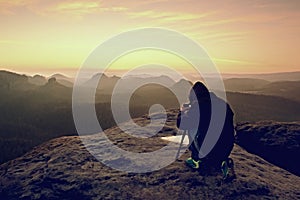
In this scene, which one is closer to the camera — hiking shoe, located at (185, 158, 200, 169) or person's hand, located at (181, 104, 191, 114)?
person's hand, located at (181, 104, 191, 114)

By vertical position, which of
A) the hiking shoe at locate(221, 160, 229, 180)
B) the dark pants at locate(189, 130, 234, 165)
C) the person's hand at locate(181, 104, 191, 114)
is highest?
the person's hand at locate(181, 104, 191, 114)

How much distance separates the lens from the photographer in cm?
1114

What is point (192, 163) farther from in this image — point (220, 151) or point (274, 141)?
point (274, 141)

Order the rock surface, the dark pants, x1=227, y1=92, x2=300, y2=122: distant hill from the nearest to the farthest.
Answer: the rock surface < the dark pants < x1=227, y1=92, x2=300, y2=122: distant hill

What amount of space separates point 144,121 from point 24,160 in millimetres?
6039

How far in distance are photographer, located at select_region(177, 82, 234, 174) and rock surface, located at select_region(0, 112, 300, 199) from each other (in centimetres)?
49

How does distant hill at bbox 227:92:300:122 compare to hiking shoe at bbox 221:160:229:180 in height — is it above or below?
below

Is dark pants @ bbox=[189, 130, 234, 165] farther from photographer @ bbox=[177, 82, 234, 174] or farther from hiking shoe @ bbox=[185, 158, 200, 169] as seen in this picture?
hiking shoe @ bbox=[185, 158, 200, 169]

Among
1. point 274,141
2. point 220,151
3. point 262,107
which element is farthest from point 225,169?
point 262,107

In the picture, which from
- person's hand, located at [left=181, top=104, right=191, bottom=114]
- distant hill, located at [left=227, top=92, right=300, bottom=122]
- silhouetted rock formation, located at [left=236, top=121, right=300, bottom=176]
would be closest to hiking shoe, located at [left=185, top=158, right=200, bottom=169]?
person's hand, located at [left=181, top=104, right=191, bottom=114]

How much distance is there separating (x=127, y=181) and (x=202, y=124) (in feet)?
10.1

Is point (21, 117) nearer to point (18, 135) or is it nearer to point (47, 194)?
point (18, 135)

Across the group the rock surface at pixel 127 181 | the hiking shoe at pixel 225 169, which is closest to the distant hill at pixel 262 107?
the rock surface at pixel 127 181

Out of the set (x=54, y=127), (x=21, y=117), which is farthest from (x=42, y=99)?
(x=54, y=127)
